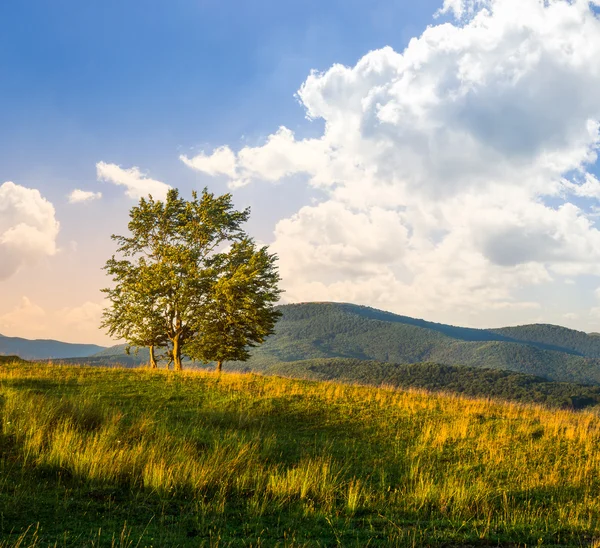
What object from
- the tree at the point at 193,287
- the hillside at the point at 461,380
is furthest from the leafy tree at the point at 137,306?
the hillside at the point at 461,380

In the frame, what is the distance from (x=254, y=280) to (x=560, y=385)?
119568 mm

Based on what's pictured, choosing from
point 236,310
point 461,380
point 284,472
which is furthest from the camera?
point 461,380

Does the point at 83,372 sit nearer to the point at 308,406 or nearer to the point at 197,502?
the point at 308,406

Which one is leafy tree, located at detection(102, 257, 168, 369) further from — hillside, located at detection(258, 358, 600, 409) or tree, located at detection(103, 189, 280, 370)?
hillside, located at detection(258, 358, 600, 409)

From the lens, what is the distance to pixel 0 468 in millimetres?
9359

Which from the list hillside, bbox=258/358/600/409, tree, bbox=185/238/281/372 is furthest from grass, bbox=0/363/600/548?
hillside, bbox=258/358/600/409

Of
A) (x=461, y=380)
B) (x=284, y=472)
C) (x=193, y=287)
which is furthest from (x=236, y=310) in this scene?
(x=461, y=380)

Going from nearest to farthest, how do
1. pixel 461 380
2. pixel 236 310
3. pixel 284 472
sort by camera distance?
1. pixel 284 472
2. pixel 236 310
3. pixel 461 380

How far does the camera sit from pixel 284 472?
11.1 meters

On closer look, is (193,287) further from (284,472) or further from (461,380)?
(461,380)

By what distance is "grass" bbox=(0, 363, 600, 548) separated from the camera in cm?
741

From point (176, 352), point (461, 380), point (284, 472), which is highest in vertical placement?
point (176, 352)

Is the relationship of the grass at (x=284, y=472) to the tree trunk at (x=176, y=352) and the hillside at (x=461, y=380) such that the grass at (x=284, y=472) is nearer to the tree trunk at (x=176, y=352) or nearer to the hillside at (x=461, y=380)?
the tree trunk at (x=176, y=352)

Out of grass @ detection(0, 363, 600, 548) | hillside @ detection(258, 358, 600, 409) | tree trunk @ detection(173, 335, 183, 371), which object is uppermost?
tree trunk @ detection(173, 335, 183, 371)
